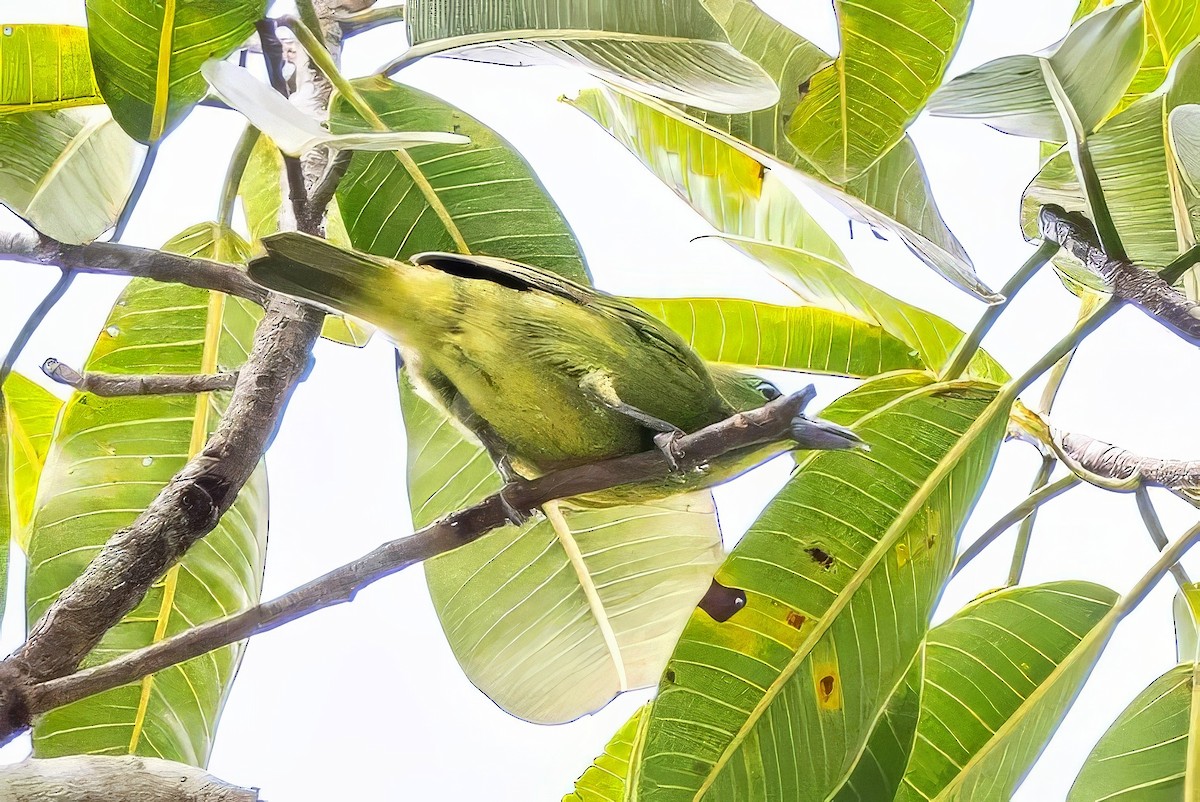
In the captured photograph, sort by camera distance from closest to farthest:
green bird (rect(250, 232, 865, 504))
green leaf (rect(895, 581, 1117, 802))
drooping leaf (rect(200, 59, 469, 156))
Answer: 1. drooping leaf (rect(200, 59, 469, 156))
2. green bird (rect(250, 232, 865, 504))
3. green leaf (rect(895, 581, 1117, 802))

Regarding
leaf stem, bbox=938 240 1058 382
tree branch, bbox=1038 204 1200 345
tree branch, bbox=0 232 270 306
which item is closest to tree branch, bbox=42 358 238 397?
tree branch, bbox=0 232 270 306

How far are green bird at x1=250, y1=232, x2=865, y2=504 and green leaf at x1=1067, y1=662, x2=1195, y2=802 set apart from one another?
0.45 meters

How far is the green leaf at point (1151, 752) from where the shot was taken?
83 cm

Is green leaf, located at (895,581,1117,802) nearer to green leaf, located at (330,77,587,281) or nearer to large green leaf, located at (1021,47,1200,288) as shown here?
large green leaf, located at (1021,47,1200,288)

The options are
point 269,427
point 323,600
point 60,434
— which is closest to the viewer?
point 323,600

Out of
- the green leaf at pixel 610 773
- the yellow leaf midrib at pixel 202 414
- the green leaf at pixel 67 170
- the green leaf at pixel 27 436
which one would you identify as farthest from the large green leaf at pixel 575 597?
the green leaf at pixel 27 436

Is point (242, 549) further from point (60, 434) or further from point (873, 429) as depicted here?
point (873, 429)

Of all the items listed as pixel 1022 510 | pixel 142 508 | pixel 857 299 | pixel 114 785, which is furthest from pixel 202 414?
pixel 1022 510

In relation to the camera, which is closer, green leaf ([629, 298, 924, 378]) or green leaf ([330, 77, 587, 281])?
green leaf ([330, 77, 587, 281])

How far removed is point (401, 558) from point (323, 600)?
0.05m

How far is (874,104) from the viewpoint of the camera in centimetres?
73

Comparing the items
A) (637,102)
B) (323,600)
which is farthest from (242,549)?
(637,102)

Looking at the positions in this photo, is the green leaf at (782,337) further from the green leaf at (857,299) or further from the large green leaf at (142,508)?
the large green leaf at (142,508)

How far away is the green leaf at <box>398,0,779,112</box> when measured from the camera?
25.7 inches
